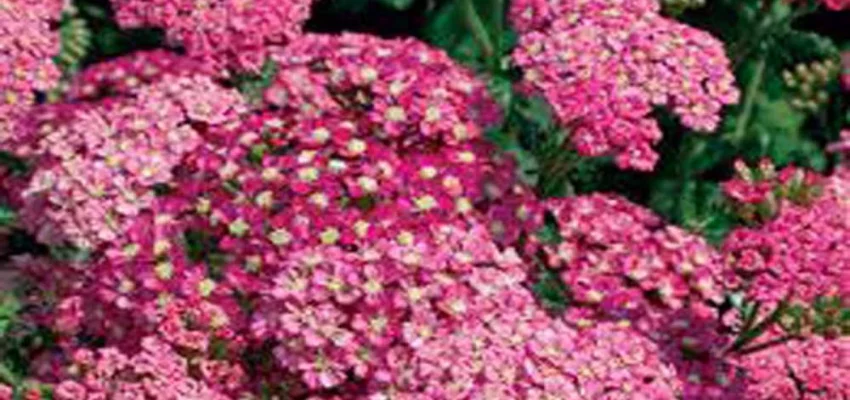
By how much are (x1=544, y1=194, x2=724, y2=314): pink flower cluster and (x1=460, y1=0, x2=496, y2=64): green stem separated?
1003 millimetres

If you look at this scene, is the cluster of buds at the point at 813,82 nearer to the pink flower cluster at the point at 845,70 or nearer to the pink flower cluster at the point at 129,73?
the pink flower cluster at the point at 845,70

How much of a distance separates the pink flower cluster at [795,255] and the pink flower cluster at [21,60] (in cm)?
200

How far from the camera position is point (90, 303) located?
196 inches

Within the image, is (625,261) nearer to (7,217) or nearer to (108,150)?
(108,150)

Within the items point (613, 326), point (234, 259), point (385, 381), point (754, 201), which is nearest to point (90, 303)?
point (234, 259)

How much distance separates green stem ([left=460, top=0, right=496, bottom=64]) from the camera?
6.29 meters

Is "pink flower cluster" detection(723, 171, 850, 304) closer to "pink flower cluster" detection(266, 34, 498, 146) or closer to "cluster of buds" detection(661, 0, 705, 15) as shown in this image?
"pink flower cluster" detection(266, 34, 498, 146)

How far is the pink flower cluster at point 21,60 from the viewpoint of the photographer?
18.0 ft

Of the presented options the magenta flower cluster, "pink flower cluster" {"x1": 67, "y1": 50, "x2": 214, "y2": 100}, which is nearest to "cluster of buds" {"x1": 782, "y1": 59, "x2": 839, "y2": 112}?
the magenta flower cluster

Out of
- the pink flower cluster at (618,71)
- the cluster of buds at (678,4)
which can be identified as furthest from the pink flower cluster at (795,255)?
the cluster of buds at (678,4)

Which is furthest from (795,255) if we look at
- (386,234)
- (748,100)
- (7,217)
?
(7,217)

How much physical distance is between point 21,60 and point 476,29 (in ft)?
4.99

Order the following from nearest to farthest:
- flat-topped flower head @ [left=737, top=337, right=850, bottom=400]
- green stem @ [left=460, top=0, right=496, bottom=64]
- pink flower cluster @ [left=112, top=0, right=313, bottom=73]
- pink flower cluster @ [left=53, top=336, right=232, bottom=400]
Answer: pink flower cluster @ [left=53, top=336, right=232, bottom=400], flat-topped flower head @ [left=737, top=337, right=850, bottom=400], pink flower cluster @ [left=112, top=0, right=313, bottom=73], green stem @ [left=460, top=0, right=496, bottom=64]

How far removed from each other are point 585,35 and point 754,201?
650mm
